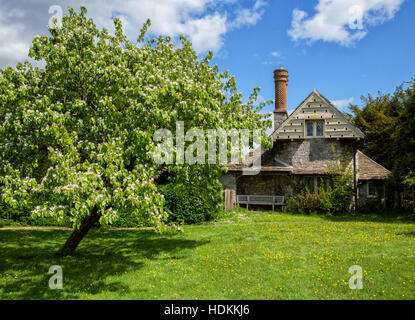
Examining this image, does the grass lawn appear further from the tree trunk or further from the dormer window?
the dormer window

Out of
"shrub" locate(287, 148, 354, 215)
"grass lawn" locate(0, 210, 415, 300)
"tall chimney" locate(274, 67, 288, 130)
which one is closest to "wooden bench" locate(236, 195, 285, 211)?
"shrub" locate(287, 148, 354, 215)

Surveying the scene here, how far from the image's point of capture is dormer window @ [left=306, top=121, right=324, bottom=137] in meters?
24.2

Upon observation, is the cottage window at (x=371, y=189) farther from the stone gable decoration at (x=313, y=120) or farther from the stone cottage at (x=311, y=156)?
the stone gable decoration at (x=313, y=120)

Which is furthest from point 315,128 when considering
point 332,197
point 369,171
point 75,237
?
point 75,237

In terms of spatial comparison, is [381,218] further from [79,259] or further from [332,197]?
[79,259]

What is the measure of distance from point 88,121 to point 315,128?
1935 cm

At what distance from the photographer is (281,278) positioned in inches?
319

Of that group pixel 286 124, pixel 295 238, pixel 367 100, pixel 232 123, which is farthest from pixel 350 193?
pixel 367 100

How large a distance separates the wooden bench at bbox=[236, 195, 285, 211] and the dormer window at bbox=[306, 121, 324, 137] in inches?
211

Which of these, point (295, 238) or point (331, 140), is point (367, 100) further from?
point (295, 238)

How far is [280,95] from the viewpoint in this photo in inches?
1089

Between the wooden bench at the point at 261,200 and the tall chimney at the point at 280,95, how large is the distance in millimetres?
6404

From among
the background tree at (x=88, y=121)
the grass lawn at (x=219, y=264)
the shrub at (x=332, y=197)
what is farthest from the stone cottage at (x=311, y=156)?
the background tree at (x=88, y=121)
